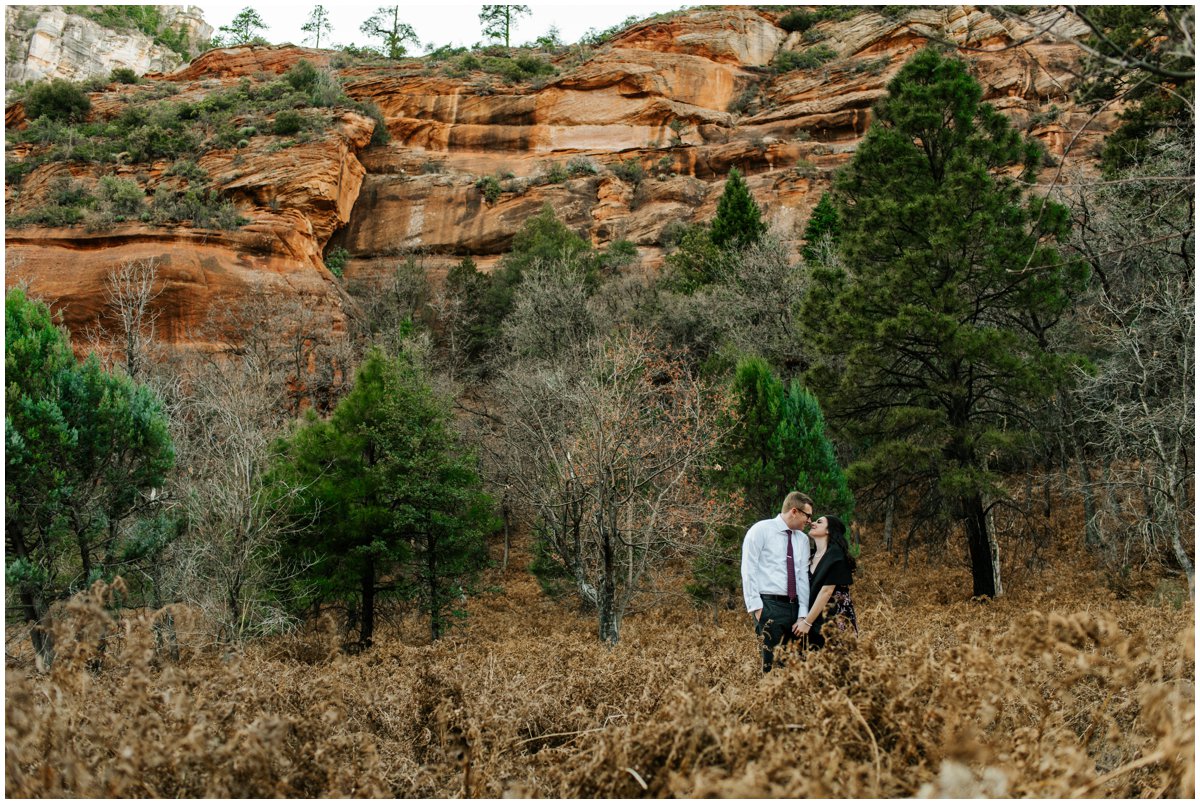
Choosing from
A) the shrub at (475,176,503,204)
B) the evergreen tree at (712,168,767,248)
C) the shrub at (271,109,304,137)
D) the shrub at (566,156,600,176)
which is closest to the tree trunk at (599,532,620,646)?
the evergreen tree at (712,168,767,248)

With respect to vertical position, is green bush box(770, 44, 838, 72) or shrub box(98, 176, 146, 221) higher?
green bush box(770, 44, 838, 72)

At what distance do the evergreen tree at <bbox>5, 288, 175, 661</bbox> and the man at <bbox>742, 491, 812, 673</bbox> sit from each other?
10.0 meters

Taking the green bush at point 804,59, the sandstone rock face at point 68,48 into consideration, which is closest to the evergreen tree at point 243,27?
the sandstone rock face at point 68,48

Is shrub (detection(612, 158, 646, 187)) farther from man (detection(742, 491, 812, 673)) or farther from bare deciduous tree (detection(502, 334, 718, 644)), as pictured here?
man (detection(742, 491, 812, 673))

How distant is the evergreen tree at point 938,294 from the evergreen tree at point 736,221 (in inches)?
563

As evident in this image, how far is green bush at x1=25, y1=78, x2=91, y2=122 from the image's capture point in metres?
40.8

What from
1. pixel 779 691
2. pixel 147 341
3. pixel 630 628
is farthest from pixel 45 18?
pixel 779 691

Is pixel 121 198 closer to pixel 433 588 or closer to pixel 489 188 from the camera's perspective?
pixel 489 188

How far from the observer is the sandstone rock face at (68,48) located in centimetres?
7269

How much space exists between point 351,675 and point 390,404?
11175 mm

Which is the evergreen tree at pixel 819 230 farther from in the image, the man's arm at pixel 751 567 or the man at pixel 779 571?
the man's arm at pixel 751 567

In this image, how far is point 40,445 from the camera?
1079 cm

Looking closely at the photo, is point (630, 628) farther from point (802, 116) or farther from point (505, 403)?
point (802, 116)

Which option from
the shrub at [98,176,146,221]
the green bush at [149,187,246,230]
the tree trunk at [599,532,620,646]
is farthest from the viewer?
the green bush at [149,187,246,230]
